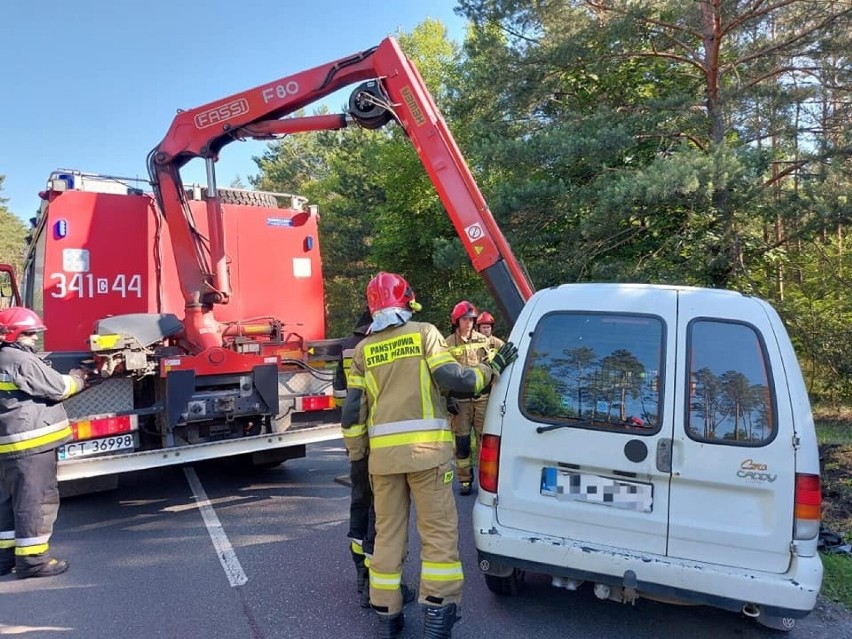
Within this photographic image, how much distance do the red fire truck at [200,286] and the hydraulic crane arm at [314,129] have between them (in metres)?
0.01

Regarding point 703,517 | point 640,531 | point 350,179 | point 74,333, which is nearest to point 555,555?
point 640,531

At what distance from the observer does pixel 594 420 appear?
9.85 feet

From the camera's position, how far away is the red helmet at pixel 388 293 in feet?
11.0

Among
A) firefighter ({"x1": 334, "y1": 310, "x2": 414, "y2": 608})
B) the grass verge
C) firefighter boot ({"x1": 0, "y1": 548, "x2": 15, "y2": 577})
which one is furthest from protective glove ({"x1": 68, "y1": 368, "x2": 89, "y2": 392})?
the grass verge

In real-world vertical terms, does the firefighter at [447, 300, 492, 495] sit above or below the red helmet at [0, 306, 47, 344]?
below

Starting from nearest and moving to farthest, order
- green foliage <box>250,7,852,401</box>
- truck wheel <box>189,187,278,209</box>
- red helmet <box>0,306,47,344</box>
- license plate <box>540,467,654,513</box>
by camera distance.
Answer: license plate <box>540,467,654,513</box>, red helmet <box>0,306,47,344</box>, truck wheel <box>189,187,278,209</box>, green foliage <box>250,7,852,401</box>

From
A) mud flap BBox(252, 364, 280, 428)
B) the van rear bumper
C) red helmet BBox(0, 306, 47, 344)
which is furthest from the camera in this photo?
mud flap BBox(252, 364, 280, 428)

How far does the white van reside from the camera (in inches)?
105

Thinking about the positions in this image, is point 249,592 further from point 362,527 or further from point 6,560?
point 6,560

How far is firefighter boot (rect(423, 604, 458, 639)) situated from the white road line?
150 cm

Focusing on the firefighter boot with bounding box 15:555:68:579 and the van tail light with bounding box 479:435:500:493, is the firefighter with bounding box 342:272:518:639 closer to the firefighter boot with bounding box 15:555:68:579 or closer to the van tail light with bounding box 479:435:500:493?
the van tail light with bounding box 479:435:500:493

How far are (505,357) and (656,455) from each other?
34.5 inches

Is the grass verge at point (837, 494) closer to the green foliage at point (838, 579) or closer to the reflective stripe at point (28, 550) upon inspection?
the green foliage at point (838, 579)

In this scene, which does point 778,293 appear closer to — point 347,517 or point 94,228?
point 347,517
